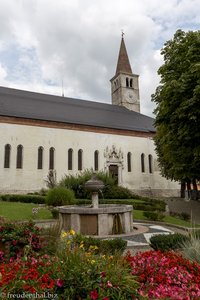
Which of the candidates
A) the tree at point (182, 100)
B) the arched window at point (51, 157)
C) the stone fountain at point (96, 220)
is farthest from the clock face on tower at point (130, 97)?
the stone fountain at point (96, 220)

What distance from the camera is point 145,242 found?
9117 millimetres

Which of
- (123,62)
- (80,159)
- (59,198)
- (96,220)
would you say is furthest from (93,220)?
(123,62)

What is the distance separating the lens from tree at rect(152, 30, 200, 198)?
12.5m

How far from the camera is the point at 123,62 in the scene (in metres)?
52.0

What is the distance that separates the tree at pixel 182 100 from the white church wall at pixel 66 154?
18.8m

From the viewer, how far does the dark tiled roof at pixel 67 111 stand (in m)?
32.0

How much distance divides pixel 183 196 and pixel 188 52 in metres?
27.8

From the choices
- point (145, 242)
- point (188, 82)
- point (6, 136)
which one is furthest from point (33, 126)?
point (145, 242)

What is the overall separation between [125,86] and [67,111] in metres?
18.2

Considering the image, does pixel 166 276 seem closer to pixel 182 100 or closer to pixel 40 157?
pixel 182 100

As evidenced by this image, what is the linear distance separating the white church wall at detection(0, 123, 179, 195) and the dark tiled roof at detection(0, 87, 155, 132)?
162 centimetres

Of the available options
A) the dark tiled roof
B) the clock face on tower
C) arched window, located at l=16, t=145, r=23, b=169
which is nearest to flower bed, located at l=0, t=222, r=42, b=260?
arched window, located at l=16, t=145, r=23, b=169

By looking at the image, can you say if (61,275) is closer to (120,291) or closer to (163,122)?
(120,291)

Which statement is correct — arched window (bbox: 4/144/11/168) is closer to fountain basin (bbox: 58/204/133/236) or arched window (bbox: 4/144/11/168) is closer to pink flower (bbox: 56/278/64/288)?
fountain basin (bbox: 58/204/133/236)
